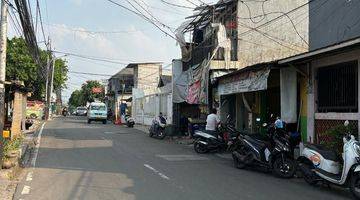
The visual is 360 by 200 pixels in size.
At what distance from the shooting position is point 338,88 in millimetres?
13906

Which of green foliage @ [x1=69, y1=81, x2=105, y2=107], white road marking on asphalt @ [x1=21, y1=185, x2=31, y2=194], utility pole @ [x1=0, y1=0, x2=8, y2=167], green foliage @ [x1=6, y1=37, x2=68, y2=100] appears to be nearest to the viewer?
white road marking on asphalt @ [x1=21, y1=185, x2=31, y2=194]

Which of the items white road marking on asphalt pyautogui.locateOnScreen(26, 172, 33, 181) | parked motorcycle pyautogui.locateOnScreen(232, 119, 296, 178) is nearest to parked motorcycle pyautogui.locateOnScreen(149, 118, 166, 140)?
parked motorcycle pyautogui.locateOnScreen(232, 119, 296, 178)

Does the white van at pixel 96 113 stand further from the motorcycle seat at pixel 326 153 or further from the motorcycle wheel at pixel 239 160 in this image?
the motorcycle seat at pixel 326 153

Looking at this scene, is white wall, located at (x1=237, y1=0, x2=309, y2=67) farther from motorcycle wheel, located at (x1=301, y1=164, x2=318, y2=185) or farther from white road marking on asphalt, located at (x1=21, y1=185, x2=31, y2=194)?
white road marking on asphalt, located at (x1=21, y1=185, x2=31, y2=194)

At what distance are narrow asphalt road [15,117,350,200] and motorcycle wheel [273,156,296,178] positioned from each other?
30cm

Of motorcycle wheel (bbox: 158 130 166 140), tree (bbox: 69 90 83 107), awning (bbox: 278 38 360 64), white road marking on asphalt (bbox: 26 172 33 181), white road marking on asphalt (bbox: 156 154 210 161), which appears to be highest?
tree (bbox: 69 90 83 107)

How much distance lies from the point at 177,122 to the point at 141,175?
18586 millimetres

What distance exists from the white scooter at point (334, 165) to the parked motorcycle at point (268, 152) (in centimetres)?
95

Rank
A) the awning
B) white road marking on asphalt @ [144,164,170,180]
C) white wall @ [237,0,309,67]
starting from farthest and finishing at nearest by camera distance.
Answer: white wall @ [237,0,309,67]
white road marking on asphalt @ [144,164,170,180]
the awning

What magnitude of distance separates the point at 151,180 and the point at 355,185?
14.6 ft

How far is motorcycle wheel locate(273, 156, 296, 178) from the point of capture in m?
12.6

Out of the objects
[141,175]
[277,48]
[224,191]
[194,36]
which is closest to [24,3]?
[141,175]

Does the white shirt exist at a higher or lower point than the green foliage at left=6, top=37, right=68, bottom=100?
lower

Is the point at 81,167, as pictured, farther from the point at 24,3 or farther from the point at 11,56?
the point at 11,56
